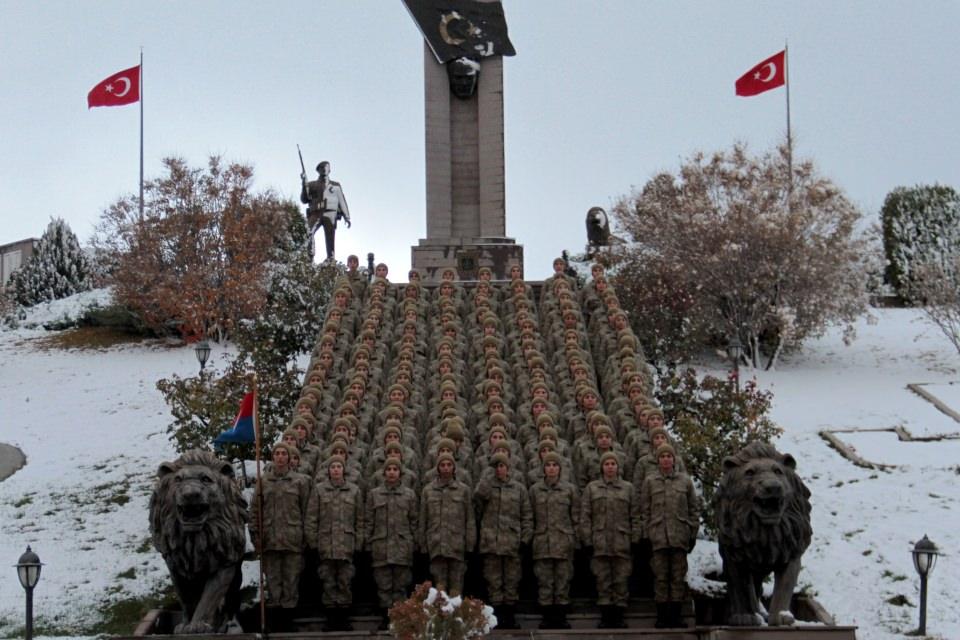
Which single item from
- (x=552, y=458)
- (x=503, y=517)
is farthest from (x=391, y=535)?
(x=552, y=458)

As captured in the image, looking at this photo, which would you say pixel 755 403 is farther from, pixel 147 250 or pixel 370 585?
pixel 147 250

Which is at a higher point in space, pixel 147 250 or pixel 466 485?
pixel 147 250

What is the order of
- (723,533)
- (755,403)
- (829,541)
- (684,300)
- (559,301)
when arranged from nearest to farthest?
(723,533) < (829,541) < (755,403) < (559,301) < (684,300)

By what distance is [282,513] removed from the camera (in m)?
17.9

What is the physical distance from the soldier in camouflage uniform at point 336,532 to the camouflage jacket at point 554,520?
2168 mm

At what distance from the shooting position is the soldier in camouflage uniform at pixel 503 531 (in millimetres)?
17969

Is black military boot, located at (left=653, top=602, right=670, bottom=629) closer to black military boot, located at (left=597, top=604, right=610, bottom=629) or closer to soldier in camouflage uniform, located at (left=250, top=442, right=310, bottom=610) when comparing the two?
black military boot, located at (left=597, top=604, right=610, bottom=629)

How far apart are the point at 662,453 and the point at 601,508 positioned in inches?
41.4

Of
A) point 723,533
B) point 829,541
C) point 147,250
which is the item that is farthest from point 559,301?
point 147,250

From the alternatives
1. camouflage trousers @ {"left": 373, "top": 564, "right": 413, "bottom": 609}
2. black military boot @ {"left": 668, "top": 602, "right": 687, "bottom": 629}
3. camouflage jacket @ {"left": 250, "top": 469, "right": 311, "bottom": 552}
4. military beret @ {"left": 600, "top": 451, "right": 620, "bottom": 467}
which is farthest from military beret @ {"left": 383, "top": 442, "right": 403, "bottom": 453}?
black military boot @ {"left": 668, "top": 602, "right": 687, "bottom": 629}

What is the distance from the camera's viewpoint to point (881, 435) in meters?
26.7

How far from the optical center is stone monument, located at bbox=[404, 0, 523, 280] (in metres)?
29.4

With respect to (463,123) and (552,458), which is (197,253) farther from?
(552,458)

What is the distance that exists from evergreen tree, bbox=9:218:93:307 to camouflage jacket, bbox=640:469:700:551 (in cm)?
3110
